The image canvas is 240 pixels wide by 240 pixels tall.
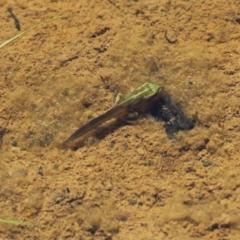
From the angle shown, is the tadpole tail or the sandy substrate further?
the tadpole tail

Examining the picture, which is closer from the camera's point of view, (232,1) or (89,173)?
(89,173)

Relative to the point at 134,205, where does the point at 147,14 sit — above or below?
above

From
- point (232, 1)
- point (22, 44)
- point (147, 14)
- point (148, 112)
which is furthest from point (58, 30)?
point (232, 1)

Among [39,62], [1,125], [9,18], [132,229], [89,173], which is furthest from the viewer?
[9,18]

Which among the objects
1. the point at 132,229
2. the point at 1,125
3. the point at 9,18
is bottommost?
the point at 132,229

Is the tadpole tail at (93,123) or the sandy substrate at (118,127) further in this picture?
the tadpole tail at (93,123)

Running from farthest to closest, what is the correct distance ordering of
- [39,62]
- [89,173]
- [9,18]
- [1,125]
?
1. [9,18]
2. [39,62]
3. [1,125]
4. [89,173]

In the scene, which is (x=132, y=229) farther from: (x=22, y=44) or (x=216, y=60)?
(x=22, y=44)

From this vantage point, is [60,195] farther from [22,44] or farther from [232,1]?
[232,1]
